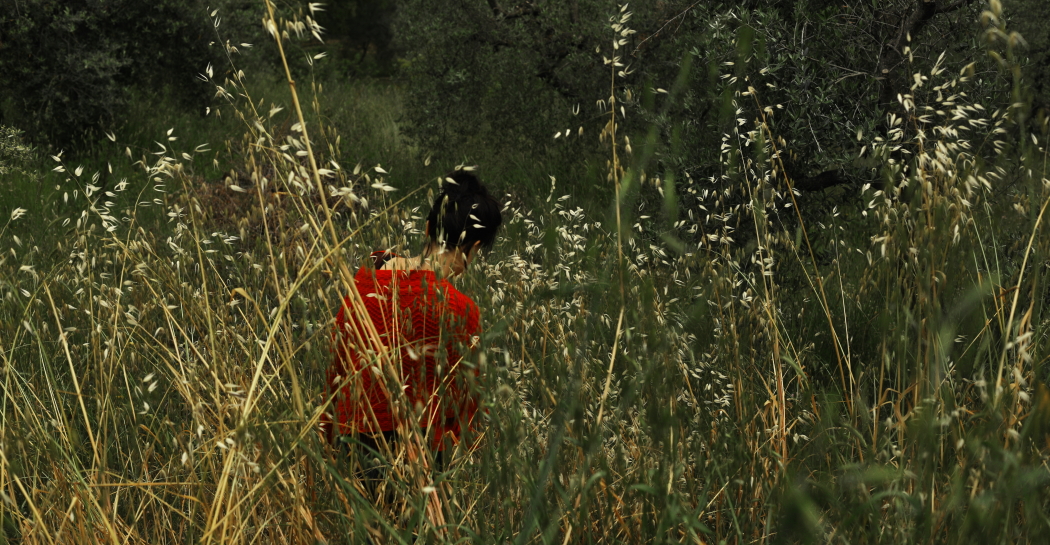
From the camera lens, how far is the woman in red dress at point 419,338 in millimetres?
1755

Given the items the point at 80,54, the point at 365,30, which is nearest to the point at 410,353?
the point at 80,54

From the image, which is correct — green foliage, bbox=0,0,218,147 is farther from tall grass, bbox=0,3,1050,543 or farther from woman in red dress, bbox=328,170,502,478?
woman in red dress, bbox=328,170,502,478

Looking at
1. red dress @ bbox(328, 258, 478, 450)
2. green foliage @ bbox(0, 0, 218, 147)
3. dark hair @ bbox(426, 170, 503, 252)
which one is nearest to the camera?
red dress @ bbox(328, 258, 478, 450)

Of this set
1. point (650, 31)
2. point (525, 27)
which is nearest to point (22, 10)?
point (525, 27)

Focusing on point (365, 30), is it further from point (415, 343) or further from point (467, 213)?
point (415, 343)

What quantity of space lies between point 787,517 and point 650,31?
6902 mm

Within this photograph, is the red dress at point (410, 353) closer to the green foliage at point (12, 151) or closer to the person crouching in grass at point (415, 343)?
the person crouching in grass at point (415, 343)

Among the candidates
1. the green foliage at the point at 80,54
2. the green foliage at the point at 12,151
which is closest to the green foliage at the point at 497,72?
the green foliage at the point at 80,54

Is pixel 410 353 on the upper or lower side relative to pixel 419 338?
upper

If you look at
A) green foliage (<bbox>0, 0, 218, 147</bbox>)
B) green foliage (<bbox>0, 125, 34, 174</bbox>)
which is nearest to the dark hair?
green foliage (<bbox>0, 125, 34, 174</bbox>)

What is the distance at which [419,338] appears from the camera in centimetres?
259

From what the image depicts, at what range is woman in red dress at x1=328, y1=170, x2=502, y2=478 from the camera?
175 centimetres

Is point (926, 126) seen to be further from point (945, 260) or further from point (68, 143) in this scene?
point (68, 143)

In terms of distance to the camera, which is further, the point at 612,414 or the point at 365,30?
the point at 365,30
